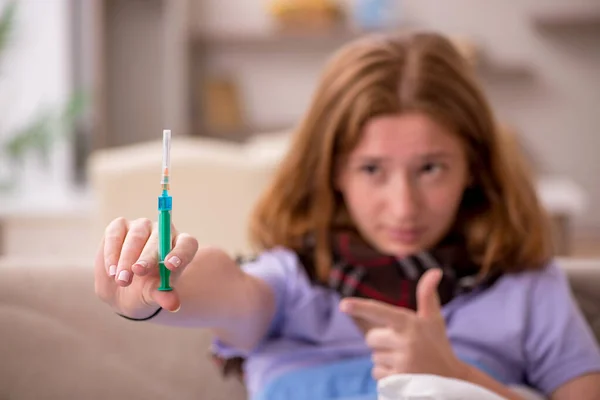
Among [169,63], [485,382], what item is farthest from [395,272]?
[169,63]

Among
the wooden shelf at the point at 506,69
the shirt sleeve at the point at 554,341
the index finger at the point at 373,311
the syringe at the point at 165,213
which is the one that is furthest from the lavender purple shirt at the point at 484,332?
the wooden shelf at the point at 506,69

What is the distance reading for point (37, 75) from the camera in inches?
167

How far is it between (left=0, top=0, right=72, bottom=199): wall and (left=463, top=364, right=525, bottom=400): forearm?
3.41 metres

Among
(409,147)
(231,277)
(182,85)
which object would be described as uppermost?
(409,147)

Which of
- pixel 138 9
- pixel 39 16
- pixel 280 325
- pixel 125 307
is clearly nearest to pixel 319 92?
pixel 280 325

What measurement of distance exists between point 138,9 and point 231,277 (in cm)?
402

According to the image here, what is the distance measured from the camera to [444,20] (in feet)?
16.2

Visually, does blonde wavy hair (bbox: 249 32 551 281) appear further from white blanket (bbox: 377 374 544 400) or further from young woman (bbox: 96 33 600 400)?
white blanket (bbox: 377 374 544 400)

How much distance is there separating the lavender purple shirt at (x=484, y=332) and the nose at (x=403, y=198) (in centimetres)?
16

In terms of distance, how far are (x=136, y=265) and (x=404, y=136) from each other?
56cm

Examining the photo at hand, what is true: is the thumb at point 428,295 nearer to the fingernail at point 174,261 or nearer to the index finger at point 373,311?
the index finger at point 373,311

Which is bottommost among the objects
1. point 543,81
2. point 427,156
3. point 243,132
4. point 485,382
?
point 243,132

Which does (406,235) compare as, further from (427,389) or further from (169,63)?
(169,63)

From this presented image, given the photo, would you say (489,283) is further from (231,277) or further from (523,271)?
(231,277)
